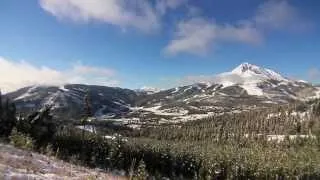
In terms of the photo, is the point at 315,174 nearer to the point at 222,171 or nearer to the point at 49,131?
the point at 222,171

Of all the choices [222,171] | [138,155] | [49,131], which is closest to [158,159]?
[138,155]

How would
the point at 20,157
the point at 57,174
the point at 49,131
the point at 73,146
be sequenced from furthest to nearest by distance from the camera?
the point at 73,146
the point at 49,131
the point at 20,157
the point at 57,174

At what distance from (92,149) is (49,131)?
2303cm

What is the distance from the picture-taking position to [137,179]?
14.5 meters

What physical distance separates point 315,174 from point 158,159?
183ft

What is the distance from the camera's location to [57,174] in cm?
2311

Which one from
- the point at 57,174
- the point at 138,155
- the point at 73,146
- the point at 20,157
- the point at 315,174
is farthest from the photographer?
the point at 315,174

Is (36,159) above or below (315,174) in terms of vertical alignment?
above

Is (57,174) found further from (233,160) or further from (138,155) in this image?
(233,160)

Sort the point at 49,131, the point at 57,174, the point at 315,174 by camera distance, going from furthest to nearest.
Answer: the point at 315,174 → the point at 49,131 → the point at 57,174

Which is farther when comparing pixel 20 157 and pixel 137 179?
pixel 20 157

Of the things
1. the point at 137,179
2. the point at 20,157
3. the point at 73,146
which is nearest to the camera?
the point at 137,179

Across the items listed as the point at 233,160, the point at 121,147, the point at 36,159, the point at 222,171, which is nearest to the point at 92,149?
the point at 121,147

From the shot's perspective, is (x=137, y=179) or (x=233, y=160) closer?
(x=137, y=179)
